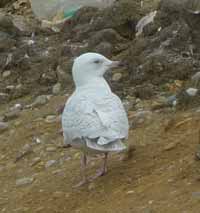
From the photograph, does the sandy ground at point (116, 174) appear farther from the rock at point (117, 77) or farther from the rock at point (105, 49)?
the rock at point (105, 49)

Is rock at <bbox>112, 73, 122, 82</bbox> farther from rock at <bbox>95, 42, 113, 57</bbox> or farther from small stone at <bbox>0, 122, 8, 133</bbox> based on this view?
small stone at <bbox>0, 122, 8, 133</bbox>

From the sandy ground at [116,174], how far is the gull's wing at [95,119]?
1.43 feet

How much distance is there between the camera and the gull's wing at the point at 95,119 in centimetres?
682

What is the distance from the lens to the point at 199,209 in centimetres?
590

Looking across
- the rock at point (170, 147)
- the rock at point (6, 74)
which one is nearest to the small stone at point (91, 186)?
the rock at point (170, 147)

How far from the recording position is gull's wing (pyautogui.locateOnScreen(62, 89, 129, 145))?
6.82 meters

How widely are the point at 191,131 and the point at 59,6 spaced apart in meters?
5.84

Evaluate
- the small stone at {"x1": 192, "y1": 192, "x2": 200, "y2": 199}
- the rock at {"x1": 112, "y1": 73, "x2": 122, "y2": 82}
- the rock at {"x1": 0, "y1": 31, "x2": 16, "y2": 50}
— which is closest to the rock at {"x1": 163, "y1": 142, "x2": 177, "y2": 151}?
the small stone at {"x1": 192, "y1": 192, "x2": 200, "y2": 199}

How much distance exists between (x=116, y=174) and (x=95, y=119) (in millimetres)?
630

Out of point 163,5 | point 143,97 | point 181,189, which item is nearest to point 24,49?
point 163,5

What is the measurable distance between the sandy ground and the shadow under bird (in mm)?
277

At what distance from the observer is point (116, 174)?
24.1 feet

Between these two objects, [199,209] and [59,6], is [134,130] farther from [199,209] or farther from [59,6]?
[59,6]

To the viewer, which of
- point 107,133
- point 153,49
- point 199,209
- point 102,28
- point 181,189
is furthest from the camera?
point 102,28
